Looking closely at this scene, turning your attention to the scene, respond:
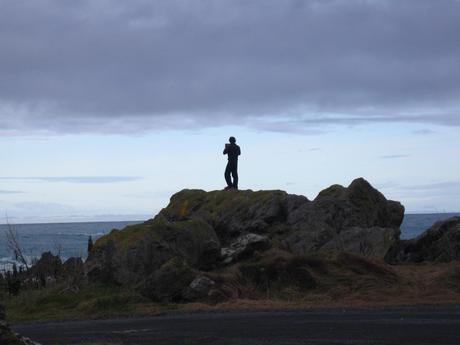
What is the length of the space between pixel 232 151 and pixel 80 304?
1017 centimetres

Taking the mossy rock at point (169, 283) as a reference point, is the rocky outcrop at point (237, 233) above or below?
above

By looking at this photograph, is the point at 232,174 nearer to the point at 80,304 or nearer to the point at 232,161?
the point at 232,161

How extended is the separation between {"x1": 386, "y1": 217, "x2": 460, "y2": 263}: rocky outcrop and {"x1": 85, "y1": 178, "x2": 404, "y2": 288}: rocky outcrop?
708 millimetres

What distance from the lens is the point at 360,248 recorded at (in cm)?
2339

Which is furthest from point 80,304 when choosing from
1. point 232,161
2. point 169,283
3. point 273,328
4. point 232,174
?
point 232,174

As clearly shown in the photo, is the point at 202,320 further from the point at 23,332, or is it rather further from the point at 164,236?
the point at 164,236

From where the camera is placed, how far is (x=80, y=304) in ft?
68.3

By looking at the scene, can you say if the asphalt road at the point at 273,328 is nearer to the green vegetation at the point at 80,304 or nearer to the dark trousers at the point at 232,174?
the green vegetation at the point at 80,304

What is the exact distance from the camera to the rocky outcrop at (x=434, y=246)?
2359 cm

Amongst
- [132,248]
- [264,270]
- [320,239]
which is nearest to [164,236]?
[132,248]

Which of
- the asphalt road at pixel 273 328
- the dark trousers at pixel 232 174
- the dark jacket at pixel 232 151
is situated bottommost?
the asphalt road at pixel 273 328

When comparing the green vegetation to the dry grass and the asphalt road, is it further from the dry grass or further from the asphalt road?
the asphalt road

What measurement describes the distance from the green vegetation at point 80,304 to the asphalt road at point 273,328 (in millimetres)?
1387

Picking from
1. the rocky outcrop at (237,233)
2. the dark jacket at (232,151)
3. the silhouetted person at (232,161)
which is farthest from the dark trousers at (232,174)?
the rocky outcrop at (237,233)
